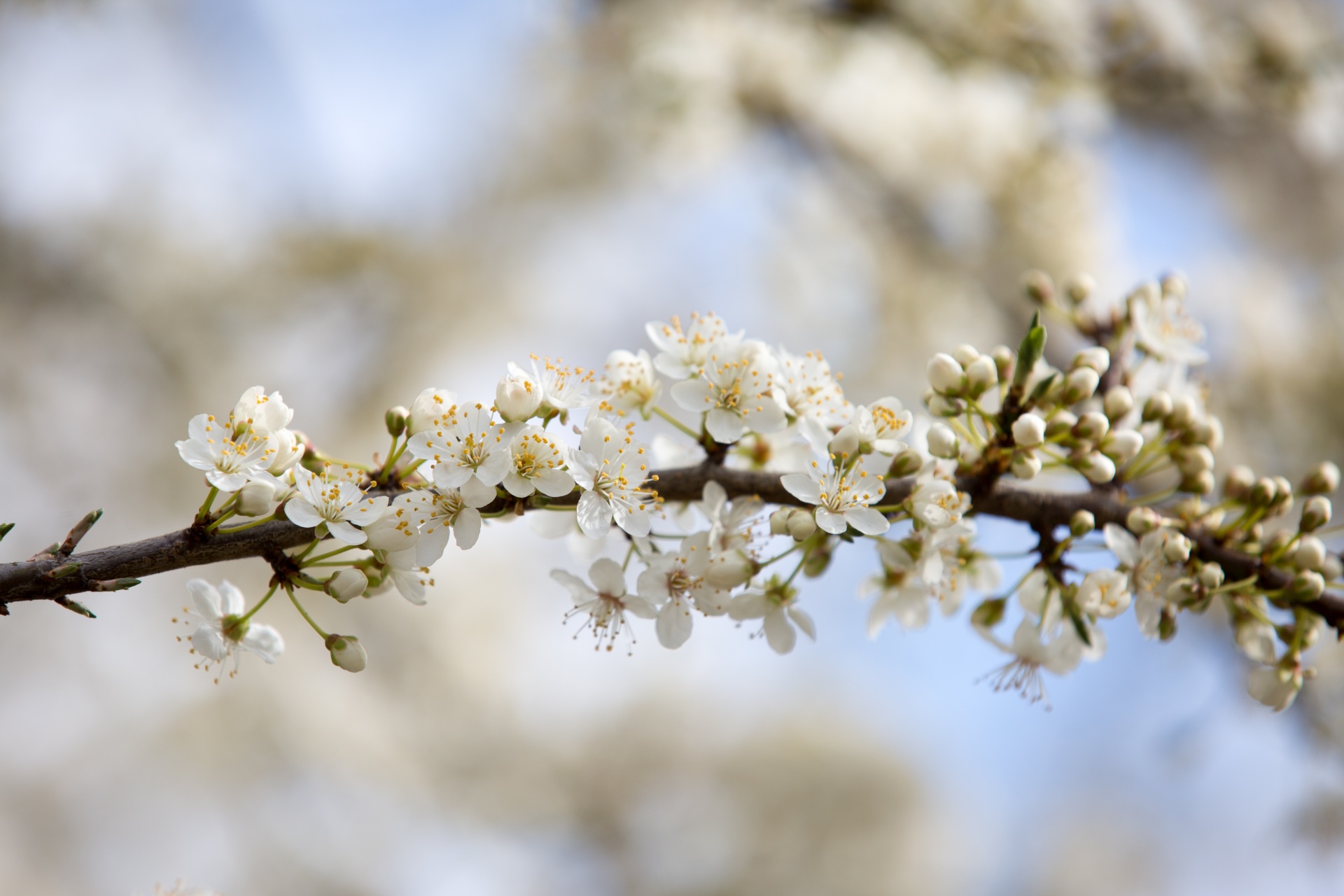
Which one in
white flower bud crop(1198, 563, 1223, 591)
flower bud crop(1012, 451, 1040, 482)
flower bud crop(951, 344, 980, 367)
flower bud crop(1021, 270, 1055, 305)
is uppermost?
flower bud crop(1021, 270, 1055, 305)

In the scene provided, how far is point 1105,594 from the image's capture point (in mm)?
732

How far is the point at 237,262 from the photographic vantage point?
3.61 metres

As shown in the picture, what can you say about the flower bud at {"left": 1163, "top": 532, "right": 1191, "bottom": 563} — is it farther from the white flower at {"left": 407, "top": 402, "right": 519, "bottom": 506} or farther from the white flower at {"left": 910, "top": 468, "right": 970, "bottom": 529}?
the white flower at {"left": 407, "top": 402, "right": 519, "bottom": 506}

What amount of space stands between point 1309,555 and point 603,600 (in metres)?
0.65

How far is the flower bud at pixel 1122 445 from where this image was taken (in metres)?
0.78

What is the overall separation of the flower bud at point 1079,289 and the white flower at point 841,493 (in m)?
0.41

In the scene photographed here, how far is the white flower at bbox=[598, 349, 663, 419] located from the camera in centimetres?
78

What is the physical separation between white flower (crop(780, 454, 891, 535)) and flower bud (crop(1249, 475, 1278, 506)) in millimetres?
365

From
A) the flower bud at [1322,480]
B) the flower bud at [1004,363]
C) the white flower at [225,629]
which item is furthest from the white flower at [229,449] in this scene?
the flower bud at [1322,480]

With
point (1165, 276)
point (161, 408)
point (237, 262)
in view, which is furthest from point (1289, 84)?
point (161, 408)

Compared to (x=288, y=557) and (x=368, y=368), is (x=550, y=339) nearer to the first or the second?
(x=368, y=368)

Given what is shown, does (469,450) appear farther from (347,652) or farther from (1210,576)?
(1210,576)

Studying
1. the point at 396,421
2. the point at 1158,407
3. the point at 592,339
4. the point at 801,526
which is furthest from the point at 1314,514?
the point at 592,339

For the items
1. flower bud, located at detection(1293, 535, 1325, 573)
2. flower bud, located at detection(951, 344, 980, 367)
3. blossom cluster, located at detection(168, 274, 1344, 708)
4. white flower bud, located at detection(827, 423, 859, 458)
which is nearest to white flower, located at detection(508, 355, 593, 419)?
blossom cluster, located at detection(168, 274, 1344, 708)
